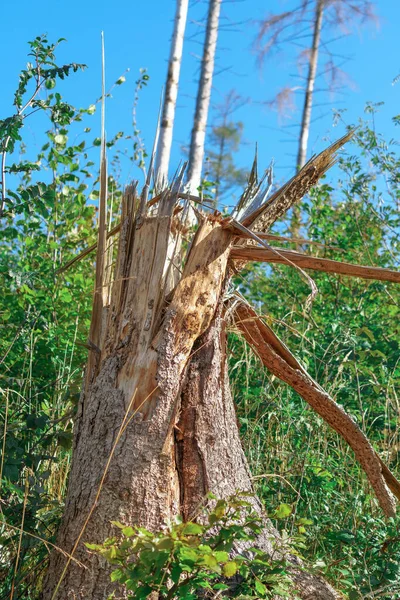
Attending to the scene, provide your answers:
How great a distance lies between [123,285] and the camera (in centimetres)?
274

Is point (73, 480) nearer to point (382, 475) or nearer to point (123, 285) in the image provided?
point (123, 285)

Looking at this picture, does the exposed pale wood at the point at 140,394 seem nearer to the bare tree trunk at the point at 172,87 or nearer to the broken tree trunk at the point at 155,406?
the broken tree trunk at the point at 155,406

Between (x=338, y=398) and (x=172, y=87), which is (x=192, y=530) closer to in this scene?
(x=338, y=398)

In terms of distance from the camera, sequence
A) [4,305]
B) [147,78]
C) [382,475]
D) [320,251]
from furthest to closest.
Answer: [320,251] → [147,78] → [4,305] → [382,475]

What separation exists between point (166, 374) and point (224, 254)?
20.9 inches

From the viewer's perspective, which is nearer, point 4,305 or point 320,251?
point 4,305

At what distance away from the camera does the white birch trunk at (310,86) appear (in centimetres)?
1592

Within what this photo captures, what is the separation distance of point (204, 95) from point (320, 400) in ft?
32.5

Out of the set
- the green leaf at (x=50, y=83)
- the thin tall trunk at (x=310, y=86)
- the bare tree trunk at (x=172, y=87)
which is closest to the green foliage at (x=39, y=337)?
the green leaf at (x=50, y=83)

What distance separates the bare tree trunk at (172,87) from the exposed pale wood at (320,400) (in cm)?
734

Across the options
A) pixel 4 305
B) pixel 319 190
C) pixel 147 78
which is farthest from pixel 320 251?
pixel 4 305

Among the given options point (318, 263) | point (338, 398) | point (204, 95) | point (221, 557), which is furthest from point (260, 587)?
point (204, 95)

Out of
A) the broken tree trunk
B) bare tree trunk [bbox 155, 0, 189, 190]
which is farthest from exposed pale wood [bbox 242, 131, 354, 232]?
bare tree trunk [bbox 155, 0, 189, 190]

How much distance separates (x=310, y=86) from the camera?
53.5 ft
